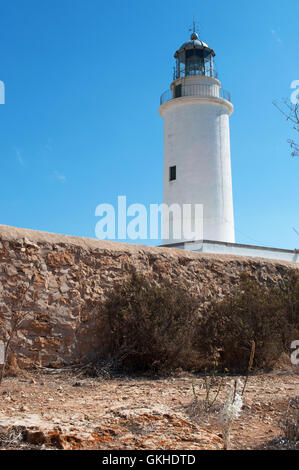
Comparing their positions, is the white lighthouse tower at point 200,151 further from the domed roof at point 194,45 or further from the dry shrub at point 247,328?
the dry shrub at point 247,328

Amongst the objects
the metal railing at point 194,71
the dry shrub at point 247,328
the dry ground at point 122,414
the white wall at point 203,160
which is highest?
the metal railing at point 194,71

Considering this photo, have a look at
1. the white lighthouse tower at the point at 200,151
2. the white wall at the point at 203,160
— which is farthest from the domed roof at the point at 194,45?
the white wall at the point at 203,160

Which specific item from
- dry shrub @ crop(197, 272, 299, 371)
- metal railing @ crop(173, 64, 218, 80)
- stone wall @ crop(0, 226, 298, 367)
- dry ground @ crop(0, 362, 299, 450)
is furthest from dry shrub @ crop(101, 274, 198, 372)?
metal railing @ crop(173, 64, 218, 80)

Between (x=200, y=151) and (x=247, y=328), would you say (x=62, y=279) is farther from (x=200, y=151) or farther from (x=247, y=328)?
(x=200, y=151)

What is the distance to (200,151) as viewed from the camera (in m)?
17.7

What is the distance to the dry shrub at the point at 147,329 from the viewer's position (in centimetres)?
636

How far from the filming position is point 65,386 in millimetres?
5438

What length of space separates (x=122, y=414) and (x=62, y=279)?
9.91ft

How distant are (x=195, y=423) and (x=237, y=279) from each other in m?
4.84

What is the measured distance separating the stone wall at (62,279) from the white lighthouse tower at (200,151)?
9.95 meters

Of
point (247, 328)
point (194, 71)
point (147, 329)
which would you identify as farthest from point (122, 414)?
point (194, 71)

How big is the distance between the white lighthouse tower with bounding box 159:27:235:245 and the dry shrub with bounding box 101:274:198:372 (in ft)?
34.6

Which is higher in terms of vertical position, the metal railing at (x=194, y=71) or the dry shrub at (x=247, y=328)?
the metal railing at (x=194, y=71)
